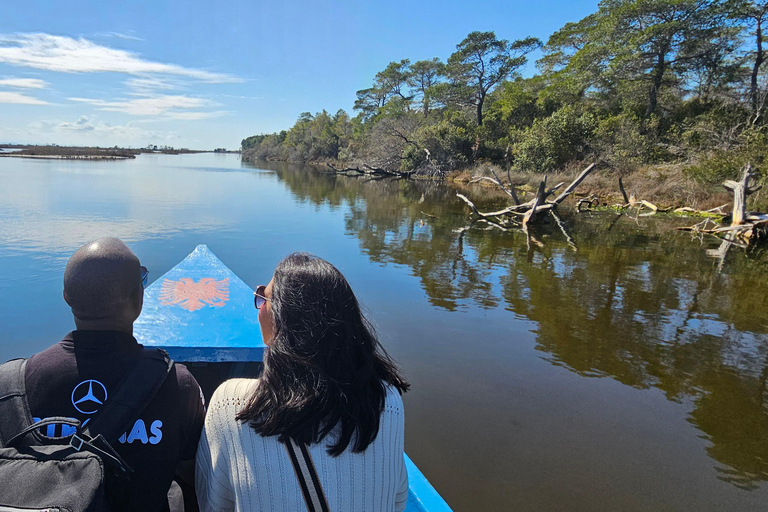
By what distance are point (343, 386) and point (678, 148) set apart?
23.0m

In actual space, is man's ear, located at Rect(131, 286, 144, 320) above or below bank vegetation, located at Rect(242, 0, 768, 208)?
below

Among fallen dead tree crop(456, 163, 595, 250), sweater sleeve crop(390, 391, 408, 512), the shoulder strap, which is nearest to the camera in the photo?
the shoulder strap

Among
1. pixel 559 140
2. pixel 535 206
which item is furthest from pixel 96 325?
Answer: pixel 559 140

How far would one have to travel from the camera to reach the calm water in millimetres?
3266

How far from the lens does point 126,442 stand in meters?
1.21

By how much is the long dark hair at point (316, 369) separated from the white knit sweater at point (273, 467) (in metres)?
0.04

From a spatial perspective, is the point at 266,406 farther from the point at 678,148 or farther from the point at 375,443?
the point at 678,148

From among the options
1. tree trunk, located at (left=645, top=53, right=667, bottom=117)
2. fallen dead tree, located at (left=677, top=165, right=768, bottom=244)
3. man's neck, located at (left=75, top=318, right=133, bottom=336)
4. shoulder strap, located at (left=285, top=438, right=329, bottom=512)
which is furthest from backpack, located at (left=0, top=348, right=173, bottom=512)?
tree trunk, located at (left=645, top=53, right=667, bottom=117)

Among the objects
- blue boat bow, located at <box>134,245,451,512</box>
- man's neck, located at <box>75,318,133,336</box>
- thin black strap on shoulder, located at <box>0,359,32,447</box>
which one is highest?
man's neck, located at <box>75,318,133,336</box>

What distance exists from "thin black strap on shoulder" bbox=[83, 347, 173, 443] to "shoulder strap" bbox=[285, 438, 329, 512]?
1.44 feet

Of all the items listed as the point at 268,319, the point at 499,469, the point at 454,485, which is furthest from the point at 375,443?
the point at 499,469

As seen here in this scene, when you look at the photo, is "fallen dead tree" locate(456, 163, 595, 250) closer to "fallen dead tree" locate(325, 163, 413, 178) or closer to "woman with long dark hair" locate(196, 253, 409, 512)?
"woman with long dark hair" locate(196, 253, 409, 512)

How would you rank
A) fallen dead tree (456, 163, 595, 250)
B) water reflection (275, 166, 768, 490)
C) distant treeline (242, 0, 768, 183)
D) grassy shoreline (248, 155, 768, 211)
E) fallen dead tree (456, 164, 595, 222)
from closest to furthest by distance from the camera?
water reflection (275, 166, 768, 490), fallen dead tree (456, 163, 595, 250), fallen dead tree (456, 164, 595, 222), grassy shoreline (248, 155, 768, 211), distant treeline (242, 0, 768, 183)

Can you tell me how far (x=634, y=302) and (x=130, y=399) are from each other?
24.4 ft
